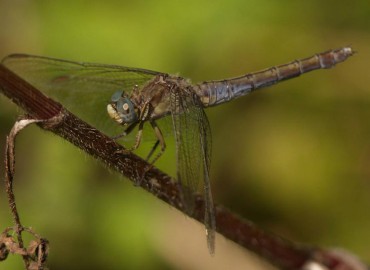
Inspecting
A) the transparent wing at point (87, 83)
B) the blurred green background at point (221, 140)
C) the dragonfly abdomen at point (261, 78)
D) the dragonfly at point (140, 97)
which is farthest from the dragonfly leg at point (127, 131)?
the blurred green background at point (221, 140)

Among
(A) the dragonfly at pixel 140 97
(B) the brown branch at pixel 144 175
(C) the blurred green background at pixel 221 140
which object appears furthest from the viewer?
(C) the blurred green background at pixel 221 140

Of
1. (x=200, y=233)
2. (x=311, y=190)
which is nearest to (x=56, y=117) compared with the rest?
(x=200, y=233)

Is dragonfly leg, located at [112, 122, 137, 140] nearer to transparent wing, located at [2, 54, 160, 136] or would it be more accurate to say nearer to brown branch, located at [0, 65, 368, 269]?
transparent wing, located at [2, 54, 160, 136]

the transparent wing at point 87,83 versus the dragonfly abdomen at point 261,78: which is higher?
the dragonfly abdomen at point 261,78

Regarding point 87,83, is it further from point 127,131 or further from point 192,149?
point 192,149

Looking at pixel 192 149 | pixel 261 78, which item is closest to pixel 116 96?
pixel 192 149

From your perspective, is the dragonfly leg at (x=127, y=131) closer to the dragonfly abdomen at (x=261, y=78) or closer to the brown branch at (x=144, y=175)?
the brown branch at (x=144, y=175)

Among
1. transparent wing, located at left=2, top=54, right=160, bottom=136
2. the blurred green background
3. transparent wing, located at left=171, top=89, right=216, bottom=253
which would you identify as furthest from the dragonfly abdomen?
the blurred green background

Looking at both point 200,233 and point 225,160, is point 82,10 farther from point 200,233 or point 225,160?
point 200,233
